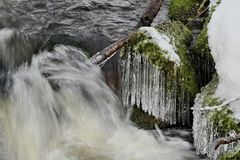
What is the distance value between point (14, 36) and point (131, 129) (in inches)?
81.0

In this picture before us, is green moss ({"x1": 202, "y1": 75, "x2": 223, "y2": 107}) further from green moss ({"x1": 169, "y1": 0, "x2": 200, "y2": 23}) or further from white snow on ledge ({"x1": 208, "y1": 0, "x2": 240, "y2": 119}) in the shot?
green moss ({"x1": 169, "y1": 0, "x2": 200, "y2": 23})

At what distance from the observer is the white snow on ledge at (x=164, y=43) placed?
4.93m

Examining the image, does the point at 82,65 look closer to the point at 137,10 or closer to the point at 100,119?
the point at 100,119

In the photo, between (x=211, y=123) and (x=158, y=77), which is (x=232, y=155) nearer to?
(x=211, y=123)

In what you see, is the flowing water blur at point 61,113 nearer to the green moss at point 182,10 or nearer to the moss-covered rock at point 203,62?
the moss-covered rock at point 203,62

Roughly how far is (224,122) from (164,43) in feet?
4.61

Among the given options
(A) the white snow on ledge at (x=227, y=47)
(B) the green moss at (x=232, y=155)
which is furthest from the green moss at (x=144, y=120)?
(B) the green moss at (x=232, y=155)

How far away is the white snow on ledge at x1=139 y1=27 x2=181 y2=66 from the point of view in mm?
4934

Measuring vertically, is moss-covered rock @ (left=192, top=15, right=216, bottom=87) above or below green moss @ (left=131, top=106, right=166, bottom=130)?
above

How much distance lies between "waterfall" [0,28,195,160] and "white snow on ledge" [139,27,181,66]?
827 millimetres

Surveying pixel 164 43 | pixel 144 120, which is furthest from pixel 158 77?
pixel 144 120

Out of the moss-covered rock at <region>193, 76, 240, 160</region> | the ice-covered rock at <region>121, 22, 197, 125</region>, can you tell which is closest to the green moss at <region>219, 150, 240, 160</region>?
the moss-covered rock at <region>193, 76, 240, 160</region>

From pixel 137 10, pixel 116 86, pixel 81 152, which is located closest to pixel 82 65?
pixel 116 86

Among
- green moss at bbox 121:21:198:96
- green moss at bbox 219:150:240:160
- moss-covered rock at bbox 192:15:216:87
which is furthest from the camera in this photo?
moss-covered rock at bbox 192:15:216:87
